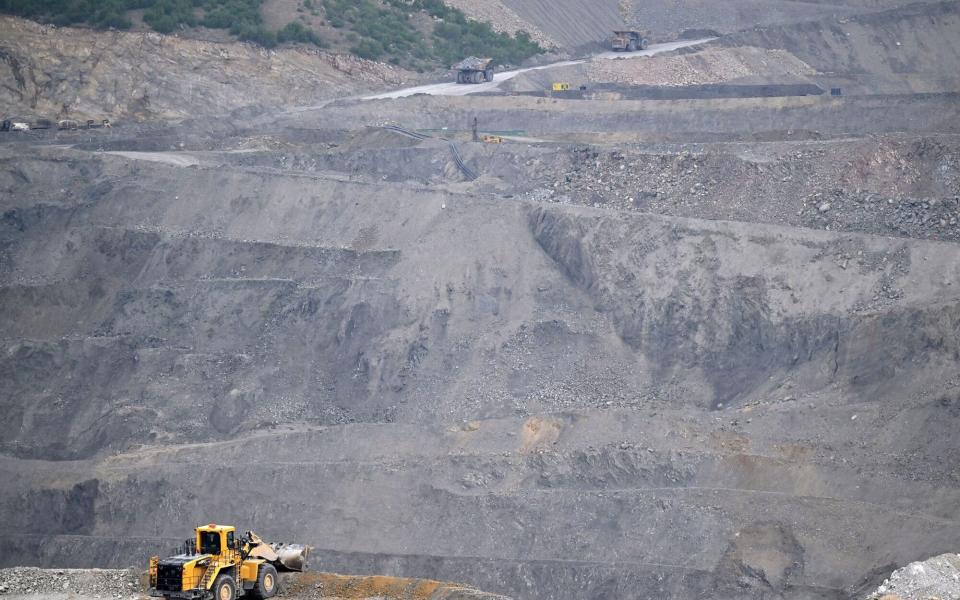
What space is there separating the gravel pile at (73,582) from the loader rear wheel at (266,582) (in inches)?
89.2

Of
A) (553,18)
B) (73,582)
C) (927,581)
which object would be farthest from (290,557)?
(553,18)

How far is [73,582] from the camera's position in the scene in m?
24.7

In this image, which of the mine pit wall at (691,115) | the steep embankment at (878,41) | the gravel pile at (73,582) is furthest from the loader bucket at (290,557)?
the steep embankment at (878,41)

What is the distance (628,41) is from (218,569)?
46889 mm

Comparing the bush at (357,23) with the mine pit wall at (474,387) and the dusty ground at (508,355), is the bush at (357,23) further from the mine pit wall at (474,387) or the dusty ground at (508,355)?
the mine pit wall at (474,387)

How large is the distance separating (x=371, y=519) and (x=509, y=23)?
41982mm

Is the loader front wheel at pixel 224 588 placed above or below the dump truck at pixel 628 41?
below

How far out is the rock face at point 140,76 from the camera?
52031 millimetres

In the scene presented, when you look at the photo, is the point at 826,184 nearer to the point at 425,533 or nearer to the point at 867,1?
the point at 425,533

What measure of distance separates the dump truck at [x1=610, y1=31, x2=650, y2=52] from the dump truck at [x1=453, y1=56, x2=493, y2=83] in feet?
33.4

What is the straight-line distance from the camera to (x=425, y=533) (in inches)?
1190

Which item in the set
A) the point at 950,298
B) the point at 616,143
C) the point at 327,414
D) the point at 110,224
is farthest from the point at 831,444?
the point at 110,224

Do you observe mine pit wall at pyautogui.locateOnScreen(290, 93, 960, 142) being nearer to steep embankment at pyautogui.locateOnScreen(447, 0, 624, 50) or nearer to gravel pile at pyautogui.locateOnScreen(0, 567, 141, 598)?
steep embankment at pyautogui.locateOnScreen(447, 0, 624, 50)

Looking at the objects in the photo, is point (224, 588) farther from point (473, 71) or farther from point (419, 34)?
point (419, 34)
